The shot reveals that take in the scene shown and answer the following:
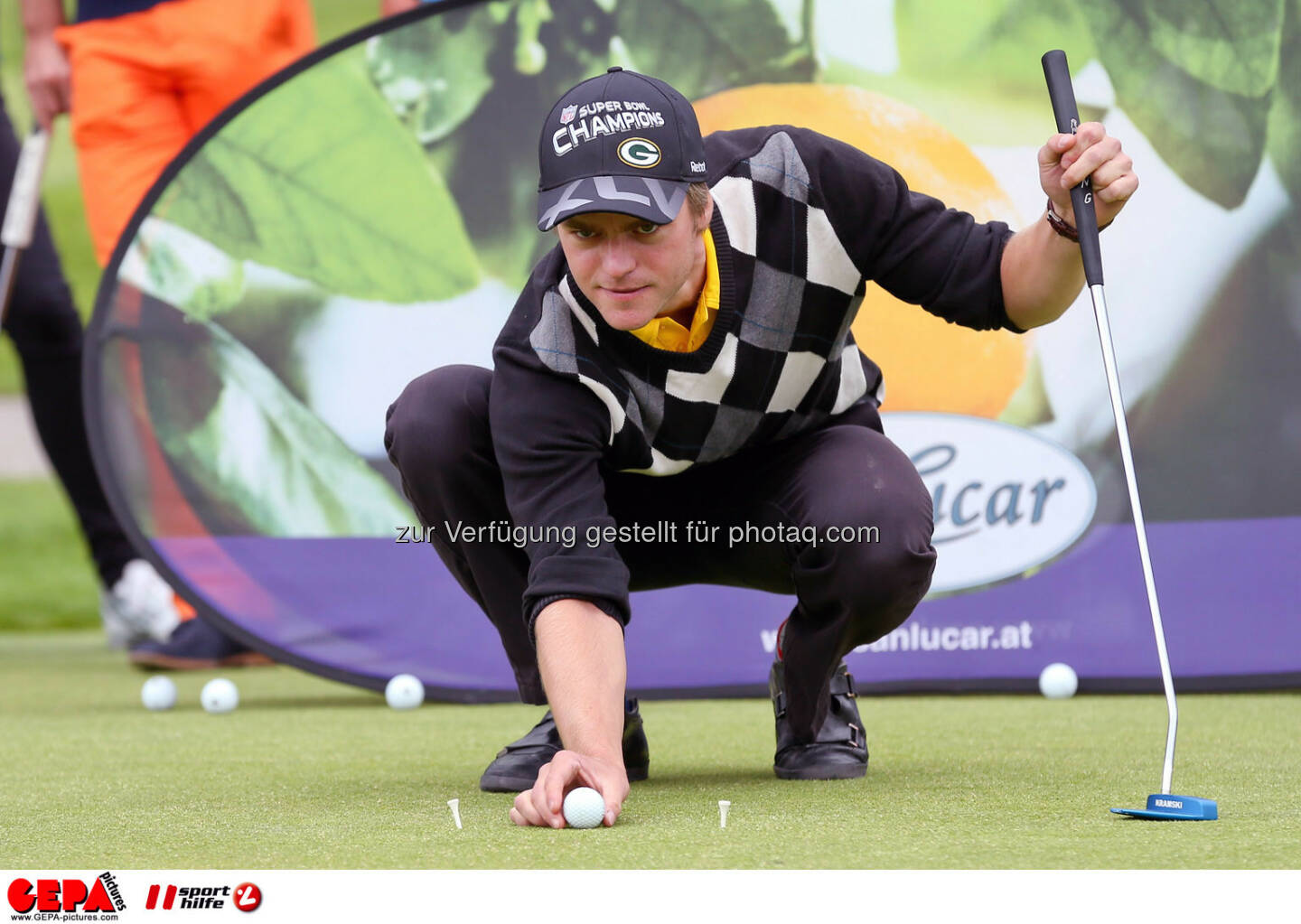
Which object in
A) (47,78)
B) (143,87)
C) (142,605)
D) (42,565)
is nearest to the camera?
(143,87)

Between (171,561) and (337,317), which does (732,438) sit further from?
(171,561)

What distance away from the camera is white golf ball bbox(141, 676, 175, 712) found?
2.72 meters

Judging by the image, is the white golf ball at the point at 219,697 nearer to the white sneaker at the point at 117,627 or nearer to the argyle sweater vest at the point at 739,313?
the white sneaker at the point at 117,627

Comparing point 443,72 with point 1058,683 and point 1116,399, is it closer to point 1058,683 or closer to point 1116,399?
point 1058,683

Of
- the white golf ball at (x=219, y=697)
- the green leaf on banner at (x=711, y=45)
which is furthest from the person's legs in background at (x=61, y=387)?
the green leaf on banner at (x=711, y=45)

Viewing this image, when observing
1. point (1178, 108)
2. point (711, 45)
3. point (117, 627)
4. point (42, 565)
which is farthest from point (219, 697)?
point (42, 565)

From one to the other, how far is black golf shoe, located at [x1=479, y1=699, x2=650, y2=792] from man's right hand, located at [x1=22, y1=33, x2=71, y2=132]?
81.3 inches

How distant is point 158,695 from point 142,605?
2.43ft

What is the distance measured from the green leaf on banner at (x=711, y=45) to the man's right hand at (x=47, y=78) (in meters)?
1.26

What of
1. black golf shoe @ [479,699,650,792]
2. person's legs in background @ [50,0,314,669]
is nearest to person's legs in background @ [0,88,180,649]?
person's legs in background @ [50,0,314,669]

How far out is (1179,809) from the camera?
139 cm

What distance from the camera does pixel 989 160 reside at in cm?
273
